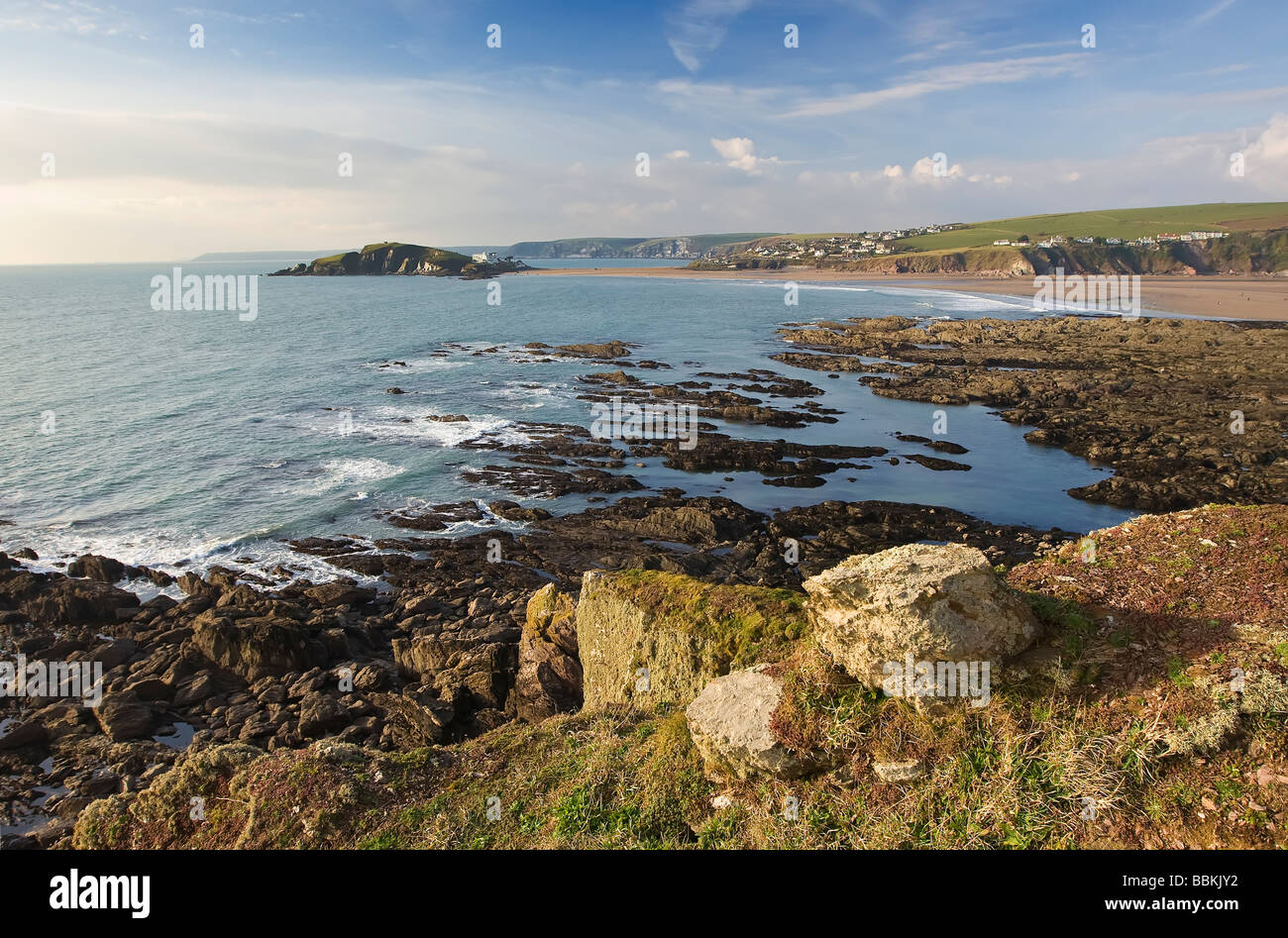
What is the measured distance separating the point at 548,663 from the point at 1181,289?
138821 millimetres

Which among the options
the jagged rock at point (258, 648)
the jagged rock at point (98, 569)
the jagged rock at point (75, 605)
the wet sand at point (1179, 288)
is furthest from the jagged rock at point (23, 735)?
the wet sand at point (1179, 288)

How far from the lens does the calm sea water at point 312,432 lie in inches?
1159

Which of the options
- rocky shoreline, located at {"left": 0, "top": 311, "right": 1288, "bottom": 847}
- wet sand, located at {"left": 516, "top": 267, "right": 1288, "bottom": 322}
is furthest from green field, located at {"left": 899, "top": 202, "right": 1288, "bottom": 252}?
rocky shoreline, located at {"left": 0, "top": 311, "right": 1288, "bottom": 847}

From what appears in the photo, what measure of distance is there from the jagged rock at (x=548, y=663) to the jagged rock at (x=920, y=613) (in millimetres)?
7127

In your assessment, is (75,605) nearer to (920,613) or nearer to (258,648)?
(258,648)

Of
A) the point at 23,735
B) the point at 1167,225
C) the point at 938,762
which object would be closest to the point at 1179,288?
the point at 1167,225

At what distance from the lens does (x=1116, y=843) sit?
260 inches

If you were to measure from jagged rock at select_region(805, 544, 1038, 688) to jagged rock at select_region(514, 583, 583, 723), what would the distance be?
7127mm

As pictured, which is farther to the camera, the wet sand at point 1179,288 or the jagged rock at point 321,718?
the wet sand at point 1179,288

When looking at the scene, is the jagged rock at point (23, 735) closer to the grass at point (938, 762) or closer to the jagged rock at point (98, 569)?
the grass at point (938, 762)

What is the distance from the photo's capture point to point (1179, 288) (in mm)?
116500

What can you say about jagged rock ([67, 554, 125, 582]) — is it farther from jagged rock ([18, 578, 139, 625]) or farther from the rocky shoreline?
jagged rock ([18, 578, 139, 625])

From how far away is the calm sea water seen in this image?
29438mm

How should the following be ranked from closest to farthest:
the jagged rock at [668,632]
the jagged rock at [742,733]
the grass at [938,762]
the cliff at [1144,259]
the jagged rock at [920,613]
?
the grass at [938,762] < the jagged rock at [920,613] < the jagged rock at [742,733] < the jagged rock at [668,632] < the cliff at [1144,259]
